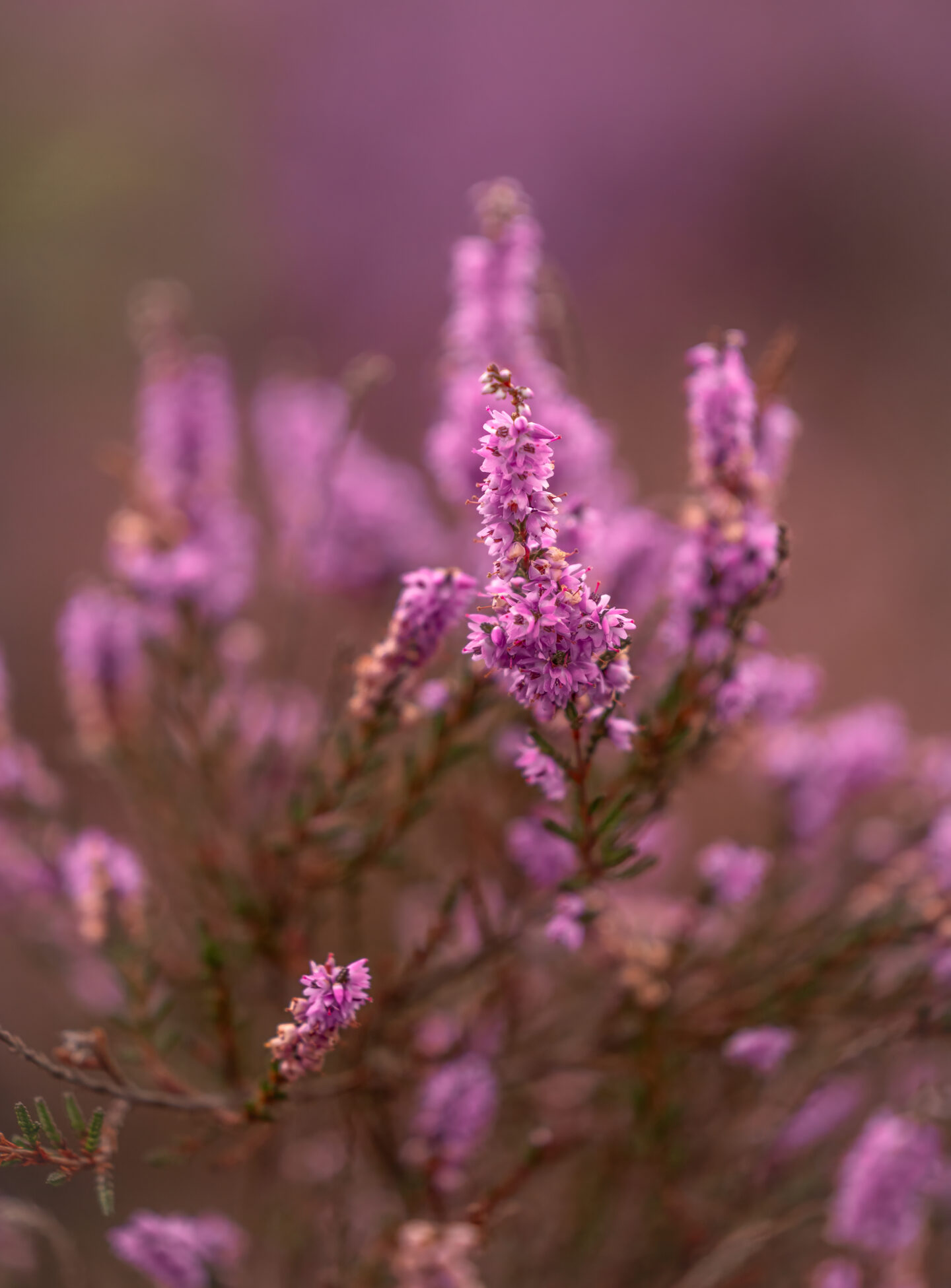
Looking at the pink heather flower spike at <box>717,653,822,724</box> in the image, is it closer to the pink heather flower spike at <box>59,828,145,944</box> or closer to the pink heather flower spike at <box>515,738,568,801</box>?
the pink heather flower spike at <box>515,738,568,801</box>

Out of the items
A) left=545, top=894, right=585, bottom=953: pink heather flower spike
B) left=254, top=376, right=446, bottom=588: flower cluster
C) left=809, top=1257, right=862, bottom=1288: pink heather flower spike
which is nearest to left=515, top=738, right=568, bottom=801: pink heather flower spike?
left=545, top=894, right=585, bottom=953: pink heather flower spike

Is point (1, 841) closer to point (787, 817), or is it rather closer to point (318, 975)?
point (318, 975)

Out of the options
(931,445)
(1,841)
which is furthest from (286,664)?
(931,445)

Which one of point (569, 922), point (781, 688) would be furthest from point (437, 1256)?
point (781, 688)

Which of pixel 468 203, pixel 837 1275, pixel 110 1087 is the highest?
pixel 468 203

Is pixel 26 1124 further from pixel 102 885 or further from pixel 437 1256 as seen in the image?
pixel 437 1256

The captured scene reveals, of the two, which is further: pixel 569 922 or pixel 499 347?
pixel 499 347
